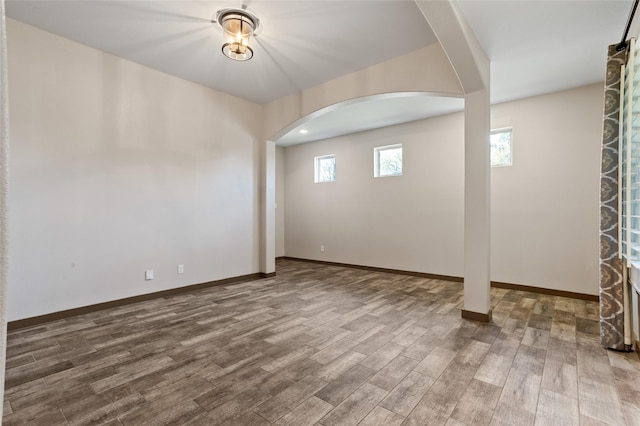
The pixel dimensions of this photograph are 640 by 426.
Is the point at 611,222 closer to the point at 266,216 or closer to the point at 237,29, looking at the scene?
the point at 237,29

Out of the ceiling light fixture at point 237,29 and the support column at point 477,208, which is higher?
the ceiling light fixture at point 237,29

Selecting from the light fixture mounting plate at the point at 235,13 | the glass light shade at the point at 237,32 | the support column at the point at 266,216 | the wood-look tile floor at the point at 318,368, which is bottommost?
the wood-look tile floor at the point at 318,368

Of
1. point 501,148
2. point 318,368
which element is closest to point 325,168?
point 501,148

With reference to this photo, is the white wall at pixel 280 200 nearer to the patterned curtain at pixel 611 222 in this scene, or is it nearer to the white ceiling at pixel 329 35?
the white ceiling at pixel 329 35

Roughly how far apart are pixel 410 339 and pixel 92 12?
4.23 metres

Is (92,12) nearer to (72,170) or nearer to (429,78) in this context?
(72,170)

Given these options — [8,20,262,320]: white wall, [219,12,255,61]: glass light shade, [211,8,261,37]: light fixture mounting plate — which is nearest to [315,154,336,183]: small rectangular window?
[8,20,262,320]: white wall

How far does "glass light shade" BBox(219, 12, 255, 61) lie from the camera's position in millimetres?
2697

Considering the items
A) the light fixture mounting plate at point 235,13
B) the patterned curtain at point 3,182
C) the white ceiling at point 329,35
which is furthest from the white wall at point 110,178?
the patterned curtain at point 3,182

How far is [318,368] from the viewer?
2.17 meters

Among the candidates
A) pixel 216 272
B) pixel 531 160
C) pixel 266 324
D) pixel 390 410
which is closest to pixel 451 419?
pixel 390 410

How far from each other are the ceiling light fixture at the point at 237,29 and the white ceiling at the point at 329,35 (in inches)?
2.8

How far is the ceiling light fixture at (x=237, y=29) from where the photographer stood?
2676 mm

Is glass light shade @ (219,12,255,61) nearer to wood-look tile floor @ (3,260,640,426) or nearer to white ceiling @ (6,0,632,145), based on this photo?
white ceiling @ (6,0,632,145)
